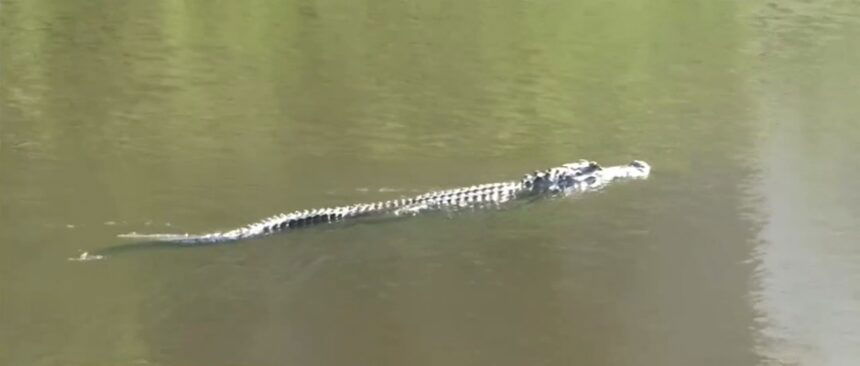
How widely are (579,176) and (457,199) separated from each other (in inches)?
37.9

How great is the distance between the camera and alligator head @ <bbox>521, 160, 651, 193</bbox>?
857 cm

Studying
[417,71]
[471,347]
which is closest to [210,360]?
[471,347]

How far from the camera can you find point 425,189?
858cm

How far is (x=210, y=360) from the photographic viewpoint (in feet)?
20.2

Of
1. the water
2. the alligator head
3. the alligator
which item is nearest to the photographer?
the water

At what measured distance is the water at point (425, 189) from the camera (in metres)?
6.46

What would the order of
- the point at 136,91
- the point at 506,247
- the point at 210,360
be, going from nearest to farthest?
the point at 210,360, the point at 506,247, the point at 136,91

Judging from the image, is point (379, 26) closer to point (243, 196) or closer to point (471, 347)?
point (243, 196)

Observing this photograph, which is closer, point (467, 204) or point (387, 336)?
point (387, 336)

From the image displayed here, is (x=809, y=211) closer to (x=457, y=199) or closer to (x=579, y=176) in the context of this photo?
(x=579, y=176)

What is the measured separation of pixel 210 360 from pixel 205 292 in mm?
744

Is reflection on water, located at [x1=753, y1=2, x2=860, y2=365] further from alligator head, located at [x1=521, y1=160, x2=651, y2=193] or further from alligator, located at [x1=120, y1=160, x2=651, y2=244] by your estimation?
alligator, located at [x1=120, y1=160, x2=651, y2=244]

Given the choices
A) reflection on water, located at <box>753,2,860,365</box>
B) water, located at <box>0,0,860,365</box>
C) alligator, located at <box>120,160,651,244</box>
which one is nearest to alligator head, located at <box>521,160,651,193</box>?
alligator, located at <box>120,160,651,244</box>

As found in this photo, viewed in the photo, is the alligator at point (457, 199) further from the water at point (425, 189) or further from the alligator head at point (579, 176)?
the water at point (425, 189)
